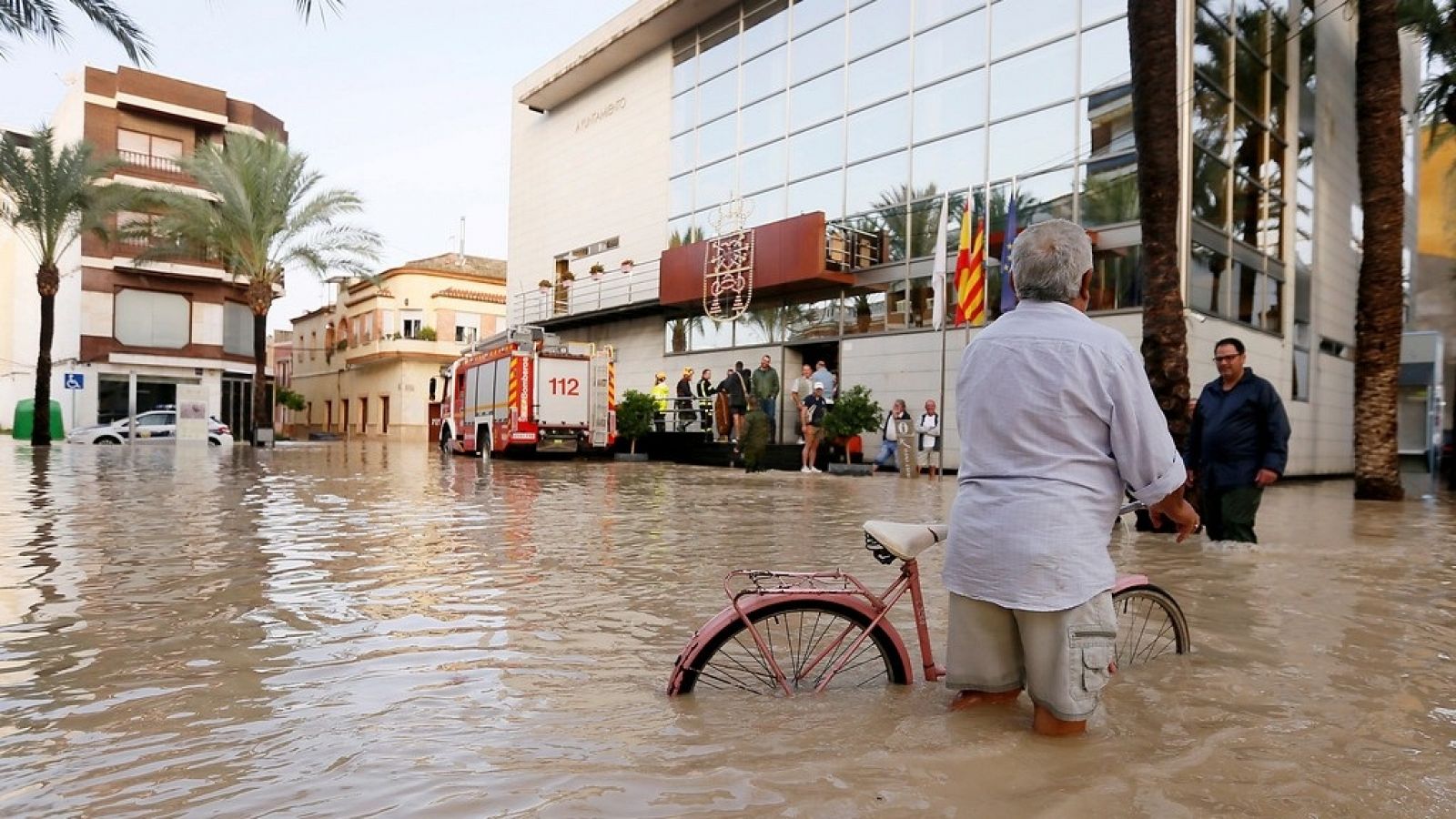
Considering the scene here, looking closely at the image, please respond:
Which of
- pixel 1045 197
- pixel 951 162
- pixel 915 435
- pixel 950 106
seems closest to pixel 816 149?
pixel 950 106

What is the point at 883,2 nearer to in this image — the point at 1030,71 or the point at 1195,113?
the point at 1030,71

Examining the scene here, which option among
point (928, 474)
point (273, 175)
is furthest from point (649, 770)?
point (273, 175)

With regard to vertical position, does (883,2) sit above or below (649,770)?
above

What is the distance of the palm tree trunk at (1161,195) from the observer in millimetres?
9195

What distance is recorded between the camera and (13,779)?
8.89 ft

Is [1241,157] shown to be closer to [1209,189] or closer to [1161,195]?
[1209,189]

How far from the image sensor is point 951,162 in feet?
64.5

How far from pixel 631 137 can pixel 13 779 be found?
28.8 metres

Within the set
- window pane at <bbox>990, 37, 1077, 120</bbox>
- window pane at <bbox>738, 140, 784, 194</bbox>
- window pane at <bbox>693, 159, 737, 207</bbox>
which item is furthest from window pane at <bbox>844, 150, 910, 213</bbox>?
window pane at <bbox>693, 159, 737, 207</bbox>

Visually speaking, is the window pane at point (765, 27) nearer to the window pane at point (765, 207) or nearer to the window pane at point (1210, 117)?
the window pane at point (765, 207)

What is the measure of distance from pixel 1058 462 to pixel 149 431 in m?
37.4

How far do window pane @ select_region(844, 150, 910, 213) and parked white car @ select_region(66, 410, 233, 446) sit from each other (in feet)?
78.6

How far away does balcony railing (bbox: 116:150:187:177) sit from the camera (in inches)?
1581

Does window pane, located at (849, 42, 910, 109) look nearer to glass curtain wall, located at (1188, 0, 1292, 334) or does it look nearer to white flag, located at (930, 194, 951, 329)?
white flag, located at (930, 194, 951, 329)
